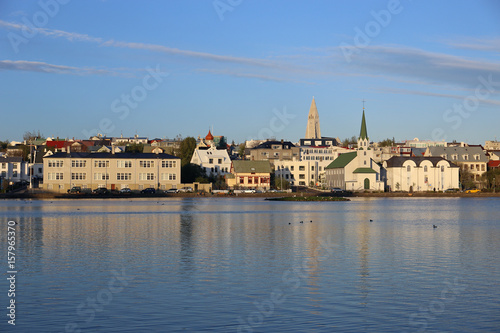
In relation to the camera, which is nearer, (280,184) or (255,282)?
(255,282)

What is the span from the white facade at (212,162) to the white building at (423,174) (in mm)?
32053

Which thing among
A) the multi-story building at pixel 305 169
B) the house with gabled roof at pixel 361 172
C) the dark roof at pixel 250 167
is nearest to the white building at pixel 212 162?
the dark roof at pixel 250 167

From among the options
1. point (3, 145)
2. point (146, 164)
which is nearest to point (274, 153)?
point (146, 164)

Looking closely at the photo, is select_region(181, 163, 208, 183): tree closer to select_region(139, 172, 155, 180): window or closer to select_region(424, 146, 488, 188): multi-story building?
select_region(139, 172, 155, 180): window

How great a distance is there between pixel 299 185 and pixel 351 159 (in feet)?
54.7

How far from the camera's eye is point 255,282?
891 inches

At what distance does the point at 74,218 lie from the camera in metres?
55.3

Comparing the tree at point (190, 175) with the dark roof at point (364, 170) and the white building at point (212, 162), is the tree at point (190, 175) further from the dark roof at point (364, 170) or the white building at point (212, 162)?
the dark roof at point (364, 170)

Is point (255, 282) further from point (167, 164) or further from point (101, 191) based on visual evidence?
point (167, 164)

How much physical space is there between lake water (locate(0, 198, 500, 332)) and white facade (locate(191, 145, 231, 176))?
84802 mm

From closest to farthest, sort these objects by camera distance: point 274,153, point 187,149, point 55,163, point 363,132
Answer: point 55,163 < point 363,132 < point 187,149 < point 274,153

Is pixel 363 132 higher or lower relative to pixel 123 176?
higher

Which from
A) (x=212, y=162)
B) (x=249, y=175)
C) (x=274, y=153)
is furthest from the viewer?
(x=274, y=153)

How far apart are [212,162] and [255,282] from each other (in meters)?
105
